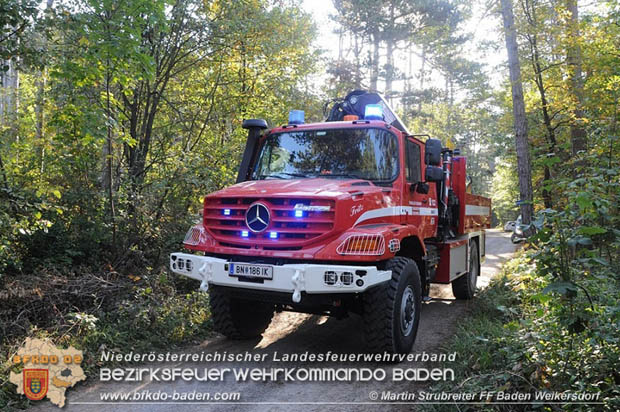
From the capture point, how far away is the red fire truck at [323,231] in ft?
15.1

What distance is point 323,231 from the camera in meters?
4.69

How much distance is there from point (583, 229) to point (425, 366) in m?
2.28

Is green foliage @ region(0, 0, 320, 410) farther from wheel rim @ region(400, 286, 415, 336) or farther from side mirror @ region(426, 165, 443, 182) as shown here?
side mirror @ region(426, 165, 443, 182)

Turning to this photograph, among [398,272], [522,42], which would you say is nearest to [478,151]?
[522,42]

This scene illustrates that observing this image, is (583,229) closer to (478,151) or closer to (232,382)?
(232,382)

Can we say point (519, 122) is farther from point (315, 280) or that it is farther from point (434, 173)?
point (315, 280)

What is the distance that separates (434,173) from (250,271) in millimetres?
3073

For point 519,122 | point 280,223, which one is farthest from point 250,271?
point 519,122

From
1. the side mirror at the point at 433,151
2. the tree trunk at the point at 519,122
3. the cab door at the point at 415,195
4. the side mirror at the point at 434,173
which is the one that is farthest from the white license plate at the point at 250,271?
the tree trunk at the point at 519,122

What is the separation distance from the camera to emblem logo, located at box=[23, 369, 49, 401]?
418 cm

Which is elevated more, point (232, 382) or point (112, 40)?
point (112, 40)

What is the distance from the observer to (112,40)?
19.6 feet

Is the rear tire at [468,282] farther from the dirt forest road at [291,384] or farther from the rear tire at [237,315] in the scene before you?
the rear tire at [237,315]

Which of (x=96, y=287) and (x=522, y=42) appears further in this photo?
(x=522, y=42)
